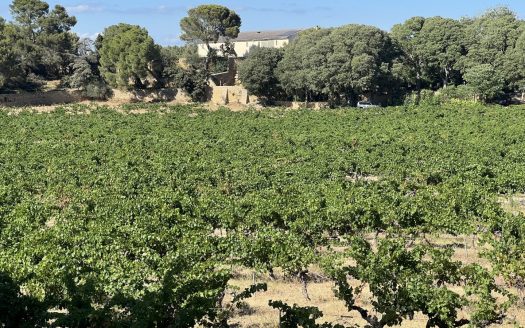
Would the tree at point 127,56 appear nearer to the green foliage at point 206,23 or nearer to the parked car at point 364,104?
the green foliage at point 206,23

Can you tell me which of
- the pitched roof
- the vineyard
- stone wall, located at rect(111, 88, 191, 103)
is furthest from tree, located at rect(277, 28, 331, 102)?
the vineyard

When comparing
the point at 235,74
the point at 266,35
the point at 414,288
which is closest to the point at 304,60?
the point at 235,74

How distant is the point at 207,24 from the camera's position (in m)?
76.2

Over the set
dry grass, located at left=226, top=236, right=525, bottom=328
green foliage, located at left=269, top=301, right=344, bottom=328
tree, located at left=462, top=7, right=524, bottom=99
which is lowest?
dry grass, located at left=226, top=236, right=525, bottom=328

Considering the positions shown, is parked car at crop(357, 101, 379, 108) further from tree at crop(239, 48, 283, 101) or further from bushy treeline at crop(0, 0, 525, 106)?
tree at crop(239, 48, 283, 101)

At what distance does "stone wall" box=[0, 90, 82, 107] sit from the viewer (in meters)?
65.1

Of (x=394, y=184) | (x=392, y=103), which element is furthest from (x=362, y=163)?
(x=392, y=103)

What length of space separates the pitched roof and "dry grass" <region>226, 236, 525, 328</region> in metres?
76.3

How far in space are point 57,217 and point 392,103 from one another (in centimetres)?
5701

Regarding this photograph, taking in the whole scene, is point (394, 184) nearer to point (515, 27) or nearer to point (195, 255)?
point (195, 255)

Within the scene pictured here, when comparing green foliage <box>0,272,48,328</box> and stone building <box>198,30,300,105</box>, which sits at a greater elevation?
stone building <box>198,30,300,105</box>

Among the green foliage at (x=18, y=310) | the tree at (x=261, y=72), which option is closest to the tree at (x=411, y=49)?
the tree at (x=261, y=72)

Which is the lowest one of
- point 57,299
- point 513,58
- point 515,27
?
point 57,299

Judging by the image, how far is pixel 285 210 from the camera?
757 inches
